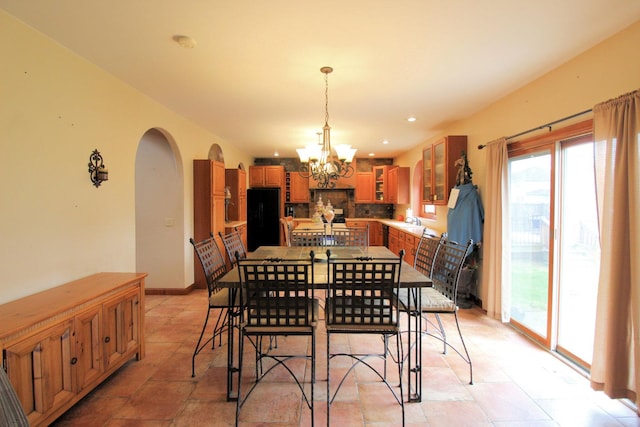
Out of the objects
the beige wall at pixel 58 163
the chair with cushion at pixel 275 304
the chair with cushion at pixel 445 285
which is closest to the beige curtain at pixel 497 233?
the chair with cushion at pixel 445 285

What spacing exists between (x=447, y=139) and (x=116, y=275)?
4.16m

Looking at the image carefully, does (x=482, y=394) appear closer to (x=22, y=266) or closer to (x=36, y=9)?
(x=22, y=266)

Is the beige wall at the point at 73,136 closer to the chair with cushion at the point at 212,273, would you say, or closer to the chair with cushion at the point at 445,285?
the chair with cushion at the point at 212,273

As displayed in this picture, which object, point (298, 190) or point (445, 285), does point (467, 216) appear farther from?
point (298, 190)

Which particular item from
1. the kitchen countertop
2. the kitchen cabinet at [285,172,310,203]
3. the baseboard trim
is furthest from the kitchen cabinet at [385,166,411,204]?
the baseboard trim

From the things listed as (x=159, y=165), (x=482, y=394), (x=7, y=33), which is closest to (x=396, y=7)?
(x=7, y=33)

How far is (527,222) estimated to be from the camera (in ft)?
10.2

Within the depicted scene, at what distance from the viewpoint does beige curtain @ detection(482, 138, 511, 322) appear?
321cm

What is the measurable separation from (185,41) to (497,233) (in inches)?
133

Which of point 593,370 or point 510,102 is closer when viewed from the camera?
point 593,370

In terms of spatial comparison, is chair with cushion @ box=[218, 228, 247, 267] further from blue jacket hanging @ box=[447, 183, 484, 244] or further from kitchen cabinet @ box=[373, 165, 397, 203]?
kitchen cabinet @ box=[373, 165, 397, 203]

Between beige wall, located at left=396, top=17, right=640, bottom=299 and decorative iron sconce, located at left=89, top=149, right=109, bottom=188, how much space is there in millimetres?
3880

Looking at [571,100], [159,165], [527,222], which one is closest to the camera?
[571,100]

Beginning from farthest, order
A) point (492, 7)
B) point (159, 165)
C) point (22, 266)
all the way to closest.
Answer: point (159, 165)
point (22, 266)
point (492, 7)
